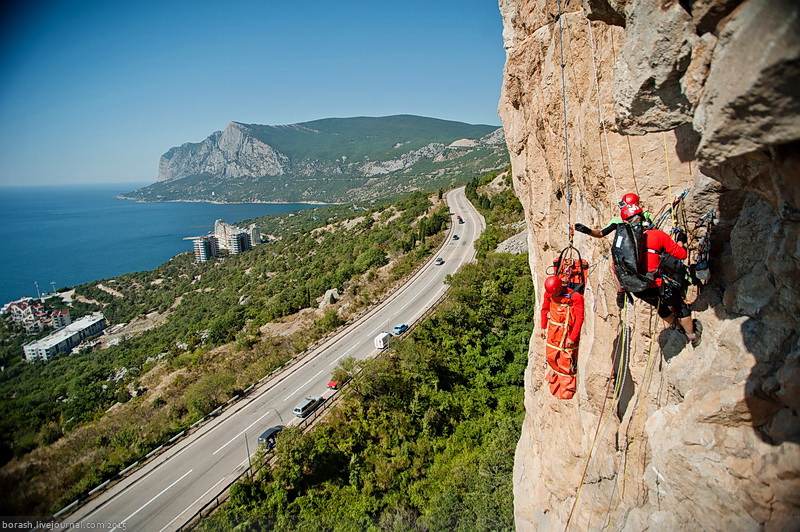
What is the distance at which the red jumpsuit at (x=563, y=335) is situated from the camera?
673 cm

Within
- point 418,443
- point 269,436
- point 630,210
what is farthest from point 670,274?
point 269,436

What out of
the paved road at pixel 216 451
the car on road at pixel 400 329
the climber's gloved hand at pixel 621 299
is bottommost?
the paved road at pixel 216 451

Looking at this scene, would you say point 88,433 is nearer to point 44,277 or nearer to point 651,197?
point 651,197

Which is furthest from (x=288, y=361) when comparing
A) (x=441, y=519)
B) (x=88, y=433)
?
(x=441, y=519)

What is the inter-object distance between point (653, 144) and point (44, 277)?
143644 millimetres

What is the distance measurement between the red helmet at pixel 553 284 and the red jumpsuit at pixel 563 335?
291mm

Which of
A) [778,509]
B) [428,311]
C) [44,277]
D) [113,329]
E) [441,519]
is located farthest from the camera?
[44,277]

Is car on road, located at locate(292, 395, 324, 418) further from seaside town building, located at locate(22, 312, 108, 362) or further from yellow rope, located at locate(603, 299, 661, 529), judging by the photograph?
seaside town building, located at locate(22, 312, 108, 362)

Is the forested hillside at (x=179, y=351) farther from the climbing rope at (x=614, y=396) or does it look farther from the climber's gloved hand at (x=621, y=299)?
the climber's gloved hand at (x=621, y=299)

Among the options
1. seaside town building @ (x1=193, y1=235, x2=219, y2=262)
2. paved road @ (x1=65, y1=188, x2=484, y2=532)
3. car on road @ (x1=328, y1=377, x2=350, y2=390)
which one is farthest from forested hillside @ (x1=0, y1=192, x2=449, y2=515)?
seaside town building @ (x1=193, y1=235, x2=219, y2=262)

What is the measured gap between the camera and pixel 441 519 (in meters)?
14.0

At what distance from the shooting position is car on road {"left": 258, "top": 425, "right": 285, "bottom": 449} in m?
16.4

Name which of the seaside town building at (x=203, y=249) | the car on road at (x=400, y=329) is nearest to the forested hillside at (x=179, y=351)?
the car on road at (x=400, y=329)

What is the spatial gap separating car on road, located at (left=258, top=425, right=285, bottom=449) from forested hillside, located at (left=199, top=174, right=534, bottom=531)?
Answer: 972 millimetres
